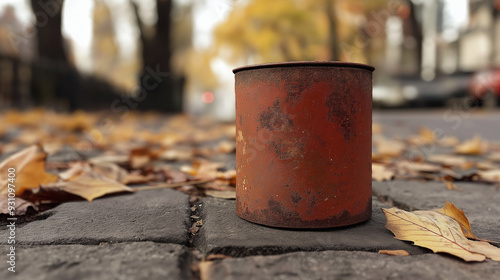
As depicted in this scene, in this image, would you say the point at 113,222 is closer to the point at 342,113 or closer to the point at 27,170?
the point at 27,170

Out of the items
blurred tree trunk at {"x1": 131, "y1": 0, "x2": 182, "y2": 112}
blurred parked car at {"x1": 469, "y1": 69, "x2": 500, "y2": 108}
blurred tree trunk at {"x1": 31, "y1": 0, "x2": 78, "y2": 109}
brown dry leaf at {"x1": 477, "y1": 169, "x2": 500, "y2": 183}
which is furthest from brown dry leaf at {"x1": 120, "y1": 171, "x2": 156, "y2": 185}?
blurred parked car at {"x1": 469, "y1": 69, "x2": 500, "y2": 108}

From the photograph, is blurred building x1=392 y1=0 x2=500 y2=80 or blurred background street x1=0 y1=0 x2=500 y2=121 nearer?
blurred background street x1=0 y1=0 x2=500 y2=121

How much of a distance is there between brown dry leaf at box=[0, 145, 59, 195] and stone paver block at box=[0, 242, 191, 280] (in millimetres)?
445

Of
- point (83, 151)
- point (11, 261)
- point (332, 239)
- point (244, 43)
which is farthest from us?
point (244, 43)

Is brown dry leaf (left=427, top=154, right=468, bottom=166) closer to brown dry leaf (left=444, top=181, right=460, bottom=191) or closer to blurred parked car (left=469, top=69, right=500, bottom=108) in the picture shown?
brown dry leaf (left=444, top=181, right=460, bottom=191)

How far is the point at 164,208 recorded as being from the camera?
1424 mm

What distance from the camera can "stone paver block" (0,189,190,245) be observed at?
1124 millimetres

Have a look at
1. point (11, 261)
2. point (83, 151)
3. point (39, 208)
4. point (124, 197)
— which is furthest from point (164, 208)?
point (83, 151)

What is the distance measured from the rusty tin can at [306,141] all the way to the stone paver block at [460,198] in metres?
0.38

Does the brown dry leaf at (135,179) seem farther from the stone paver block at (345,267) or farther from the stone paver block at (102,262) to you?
the stone paver block at (345,267)

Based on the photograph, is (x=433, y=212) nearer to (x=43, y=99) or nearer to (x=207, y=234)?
(x=207, y=234)

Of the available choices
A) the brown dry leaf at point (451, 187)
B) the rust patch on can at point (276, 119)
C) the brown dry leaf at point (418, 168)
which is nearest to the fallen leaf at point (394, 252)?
the rust patch on can at point (276, 119)

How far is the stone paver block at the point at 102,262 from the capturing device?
890 mm

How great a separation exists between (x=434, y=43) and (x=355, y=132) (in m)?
37.5
